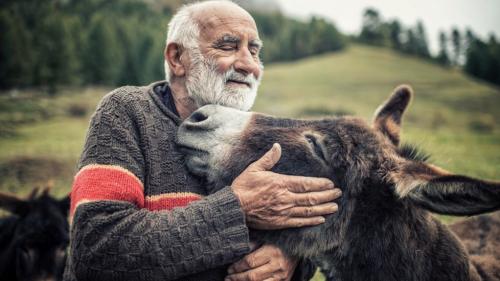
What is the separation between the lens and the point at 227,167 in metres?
2.12

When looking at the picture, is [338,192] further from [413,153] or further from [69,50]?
[69,50]

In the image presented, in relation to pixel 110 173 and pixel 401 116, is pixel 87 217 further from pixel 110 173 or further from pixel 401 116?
pixel 401 116

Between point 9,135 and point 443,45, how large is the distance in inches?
3956

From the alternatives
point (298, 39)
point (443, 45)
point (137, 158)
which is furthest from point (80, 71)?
point (443, 45)

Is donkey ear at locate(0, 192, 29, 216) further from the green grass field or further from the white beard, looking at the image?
the green grass field

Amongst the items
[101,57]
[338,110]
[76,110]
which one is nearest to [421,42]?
[101,57]

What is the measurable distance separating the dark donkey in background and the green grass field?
22.2 inches

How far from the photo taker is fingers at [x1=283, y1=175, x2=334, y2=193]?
2.02 metres

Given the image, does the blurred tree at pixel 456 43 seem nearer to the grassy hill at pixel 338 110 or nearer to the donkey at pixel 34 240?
the grassy hill at pixel 338 110

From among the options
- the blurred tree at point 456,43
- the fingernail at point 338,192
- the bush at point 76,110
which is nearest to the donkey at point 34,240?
the fingernail at point 338,192

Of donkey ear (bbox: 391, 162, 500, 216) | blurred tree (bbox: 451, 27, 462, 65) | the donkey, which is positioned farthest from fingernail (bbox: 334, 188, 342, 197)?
blurred tree (bbox: 451, 27, 462, 65)

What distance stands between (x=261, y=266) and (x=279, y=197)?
42 cm

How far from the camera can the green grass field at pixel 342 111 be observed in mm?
9023

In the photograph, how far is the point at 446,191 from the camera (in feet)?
5.66
